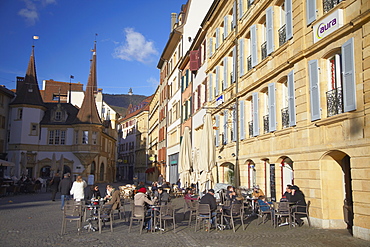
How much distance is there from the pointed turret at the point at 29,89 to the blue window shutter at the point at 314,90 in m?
44.6

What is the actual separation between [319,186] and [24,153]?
143 ft

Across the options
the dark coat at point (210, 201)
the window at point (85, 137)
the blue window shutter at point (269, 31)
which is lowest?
the dark coat at point (210, 201)

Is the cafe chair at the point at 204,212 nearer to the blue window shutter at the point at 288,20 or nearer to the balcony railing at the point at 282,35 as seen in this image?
the blue window shutter at the point at 288,20

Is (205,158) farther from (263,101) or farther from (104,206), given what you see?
(104,206)

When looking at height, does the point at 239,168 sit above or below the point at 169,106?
below

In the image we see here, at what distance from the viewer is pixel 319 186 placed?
1251 cm

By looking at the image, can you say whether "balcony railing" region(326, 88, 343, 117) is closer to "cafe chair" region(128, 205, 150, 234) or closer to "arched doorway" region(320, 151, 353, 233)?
"arched doorway" region(320, 151, 353, 233)

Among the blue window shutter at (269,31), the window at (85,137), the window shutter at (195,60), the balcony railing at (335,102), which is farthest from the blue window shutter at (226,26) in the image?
the window at (85,137)

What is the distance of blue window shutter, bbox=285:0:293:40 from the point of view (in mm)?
14586

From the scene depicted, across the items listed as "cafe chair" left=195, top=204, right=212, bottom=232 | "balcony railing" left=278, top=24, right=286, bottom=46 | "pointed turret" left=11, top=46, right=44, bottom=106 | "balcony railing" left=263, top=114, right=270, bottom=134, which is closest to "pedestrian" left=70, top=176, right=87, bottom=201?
"cafe chair" left=195, top=204, right=212, bottom=232

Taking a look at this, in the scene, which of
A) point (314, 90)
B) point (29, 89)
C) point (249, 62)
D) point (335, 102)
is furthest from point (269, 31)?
point (29, 89)

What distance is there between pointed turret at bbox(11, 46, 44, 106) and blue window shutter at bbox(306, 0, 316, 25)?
44281mm

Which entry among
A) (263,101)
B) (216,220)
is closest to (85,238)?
(216,220)

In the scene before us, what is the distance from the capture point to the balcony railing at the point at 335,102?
11.8m
